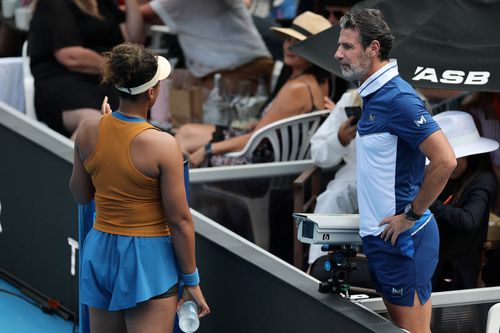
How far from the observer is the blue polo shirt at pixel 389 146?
4020 mm

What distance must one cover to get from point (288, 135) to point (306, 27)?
2.19 ft

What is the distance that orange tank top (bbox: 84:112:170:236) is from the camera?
13.4 ft

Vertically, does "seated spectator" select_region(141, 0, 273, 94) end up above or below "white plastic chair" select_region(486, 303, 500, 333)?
above

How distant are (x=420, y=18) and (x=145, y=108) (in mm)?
1636

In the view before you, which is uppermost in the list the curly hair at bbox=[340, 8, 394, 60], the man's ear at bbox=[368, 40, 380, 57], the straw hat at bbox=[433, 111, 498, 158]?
the curly hair at bbox=[340, 8, 394, 60]

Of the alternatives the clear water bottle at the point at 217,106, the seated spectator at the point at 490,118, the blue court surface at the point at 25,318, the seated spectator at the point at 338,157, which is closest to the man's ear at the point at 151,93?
the seated spectator at the point at 338,157

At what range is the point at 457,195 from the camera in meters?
5.09

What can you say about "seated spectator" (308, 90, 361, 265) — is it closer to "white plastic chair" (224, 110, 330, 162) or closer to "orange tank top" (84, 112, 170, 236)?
"white plastic chair" (224, 110, 330, 162)

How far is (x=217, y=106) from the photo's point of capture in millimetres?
7895

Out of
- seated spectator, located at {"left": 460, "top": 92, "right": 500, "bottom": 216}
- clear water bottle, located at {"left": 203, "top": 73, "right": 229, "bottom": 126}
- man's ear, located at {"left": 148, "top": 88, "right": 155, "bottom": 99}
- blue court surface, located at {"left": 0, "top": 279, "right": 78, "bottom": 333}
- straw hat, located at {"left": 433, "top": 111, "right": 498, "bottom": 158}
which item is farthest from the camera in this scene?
clear water bottle, located at {"left": 203, "top": 73, "right": 229, "bottom": 126}

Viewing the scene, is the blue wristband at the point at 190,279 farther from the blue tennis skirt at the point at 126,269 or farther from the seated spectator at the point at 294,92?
the seated spectator at the point at 294,92

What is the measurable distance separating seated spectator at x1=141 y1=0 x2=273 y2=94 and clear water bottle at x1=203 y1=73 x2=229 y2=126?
12 centimetres

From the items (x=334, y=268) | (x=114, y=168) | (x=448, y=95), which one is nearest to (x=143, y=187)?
(x=114, y=168)

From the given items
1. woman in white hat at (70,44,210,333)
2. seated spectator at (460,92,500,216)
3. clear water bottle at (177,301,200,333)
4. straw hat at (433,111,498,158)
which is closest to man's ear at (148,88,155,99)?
woman in white hat at (70,44,210,333)
